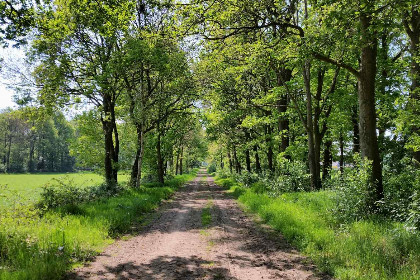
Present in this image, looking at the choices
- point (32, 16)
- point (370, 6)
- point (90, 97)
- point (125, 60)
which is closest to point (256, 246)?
point (370, 6)

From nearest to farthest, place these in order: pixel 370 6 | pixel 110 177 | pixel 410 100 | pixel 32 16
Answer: pixel 370 6, pixel 32 16, pixel 410 100, pixel 110 177

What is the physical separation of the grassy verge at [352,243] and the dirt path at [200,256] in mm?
433

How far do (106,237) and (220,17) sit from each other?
8333 millimetres

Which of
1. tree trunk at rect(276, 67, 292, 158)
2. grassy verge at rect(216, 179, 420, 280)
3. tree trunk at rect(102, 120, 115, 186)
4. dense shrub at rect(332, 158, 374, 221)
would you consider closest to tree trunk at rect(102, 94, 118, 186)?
tree trunk at rect(102, 120, 115, 186)

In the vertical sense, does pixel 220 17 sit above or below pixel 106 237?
above

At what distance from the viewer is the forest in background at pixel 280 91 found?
23.0ft

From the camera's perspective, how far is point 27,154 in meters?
81.8

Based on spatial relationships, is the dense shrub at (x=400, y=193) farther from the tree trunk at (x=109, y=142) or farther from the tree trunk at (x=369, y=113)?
the tree trunk at (x=109, y=142)

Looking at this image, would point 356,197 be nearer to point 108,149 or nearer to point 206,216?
point 206,216

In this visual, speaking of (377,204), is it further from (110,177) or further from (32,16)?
(110,177)

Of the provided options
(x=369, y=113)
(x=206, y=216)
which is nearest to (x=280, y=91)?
(x=369, y=113)

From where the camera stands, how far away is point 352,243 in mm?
6199

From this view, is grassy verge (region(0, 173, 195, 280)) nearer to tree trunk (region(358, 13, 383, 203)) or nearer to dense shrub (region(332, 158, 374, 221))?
dense shrub (region(332, 158, 374, 221))

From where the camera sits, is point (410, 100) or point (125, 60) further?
point (125, 60)
